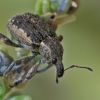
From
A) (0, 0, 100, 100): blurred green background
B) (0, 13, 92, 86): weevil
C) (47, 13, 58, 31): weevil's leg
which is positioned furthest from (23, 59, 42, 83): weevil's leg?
(0, 0, 100, 100): blurred green background

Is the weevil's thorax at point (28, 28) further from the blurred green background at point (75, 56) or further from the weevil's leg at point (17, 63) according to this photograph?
the blurred green background at point (75, 56)

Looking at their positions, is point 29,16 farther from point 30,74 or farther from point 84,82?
point 84,82

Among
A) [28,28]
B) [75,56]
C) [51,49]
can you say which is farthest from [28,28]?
[75,56]

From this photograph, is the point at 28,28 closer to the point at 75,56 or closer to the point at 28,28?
the point at 28,28

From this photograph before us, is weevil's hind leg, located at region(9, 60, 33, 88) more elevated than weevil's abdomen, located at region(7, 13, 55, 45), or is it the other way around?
weevil's abdomen, located at region(7, 13, 55, 45)

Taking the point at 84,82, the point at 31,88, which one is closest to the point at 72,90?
the point at 84,82

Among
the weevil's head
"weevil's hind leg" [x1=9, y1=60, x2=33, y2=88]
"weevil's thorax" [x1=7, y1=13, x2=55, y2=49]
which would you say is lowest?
"weevil's hind leg" [x1=9, y1=60, x2=33, y2=88]

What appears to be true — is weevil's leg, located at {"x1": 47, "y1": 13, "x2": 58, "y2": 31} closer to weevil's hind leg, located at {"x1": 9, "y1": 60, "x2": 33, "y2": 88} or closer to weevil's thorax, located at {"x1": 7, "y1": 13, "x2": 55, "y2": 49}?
weevil's thorax, located at {"x1": 7, "y1": 13, "x2": 55, "y2": 49}
